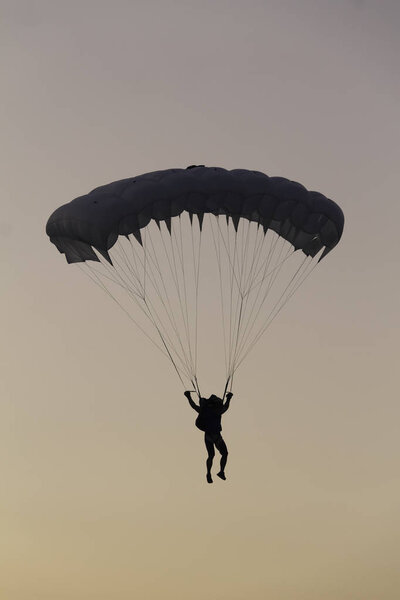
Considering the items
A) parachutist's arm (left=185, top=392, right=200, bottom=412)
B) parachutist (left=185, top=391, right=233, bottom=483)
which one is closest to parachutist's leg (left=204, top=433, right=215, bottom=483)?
parachutist (left=185, top=391, right=233, bottom=483)

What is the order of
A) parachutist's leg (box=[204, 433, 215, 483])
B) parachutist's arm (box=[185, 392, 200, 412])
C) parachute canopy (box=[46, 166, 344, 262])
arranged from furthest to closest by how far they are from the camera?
1. parachutist's leg (box=[204, 433, 215, 483])
2. parachute canopy (box=[46, 166, 344, 262])
3. parachutist's arm (box=[185, 392, 200, 412])

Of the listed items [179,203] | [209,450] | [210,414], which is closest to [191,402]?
[210,414]

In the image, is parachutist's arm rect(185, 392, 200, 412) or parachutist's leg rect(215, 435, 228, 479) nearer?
parachutist's arm rect(185, 392, 200, 412)

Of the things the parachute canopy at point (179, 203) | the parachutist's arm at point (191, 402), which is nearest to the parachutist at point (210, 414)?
the parachutist's arm at point (191, 402)

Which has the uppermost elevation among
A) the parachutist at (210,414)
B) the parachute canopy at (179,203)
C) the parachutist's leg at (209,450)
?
the parachute canopy at (179,203)

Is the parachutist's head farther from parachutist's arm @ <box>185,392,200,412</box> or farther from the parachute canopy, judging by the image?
the parachute canopy

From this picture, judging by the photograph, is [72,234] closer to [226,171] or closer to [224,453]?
[226,171]

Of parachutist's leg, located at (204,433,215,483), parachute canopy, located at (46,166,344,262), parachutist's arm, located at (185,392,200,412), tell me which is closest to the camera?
parachutist's arm, located at (185,392,200,412)

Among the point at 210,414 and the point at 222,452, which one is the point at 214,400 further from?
the point at 222,452

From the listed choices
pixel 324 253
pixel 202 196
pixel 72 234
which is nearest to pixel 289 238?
pixel 324 253

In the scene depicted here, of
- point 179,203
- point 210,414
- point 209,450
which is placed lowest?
point 209,450

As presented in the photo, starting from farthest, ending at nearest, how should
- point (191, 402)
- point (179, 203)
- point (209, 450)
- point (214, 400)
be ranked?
point (209, 450), point (179, 203), point (214, 400), point (191, 402)

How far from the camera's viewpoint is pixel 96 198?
112ft

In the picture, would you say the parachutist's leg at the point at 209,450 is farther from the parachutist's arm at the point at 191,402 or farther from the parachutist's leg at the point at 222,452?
the parachutist's arm at the point at 191,402
